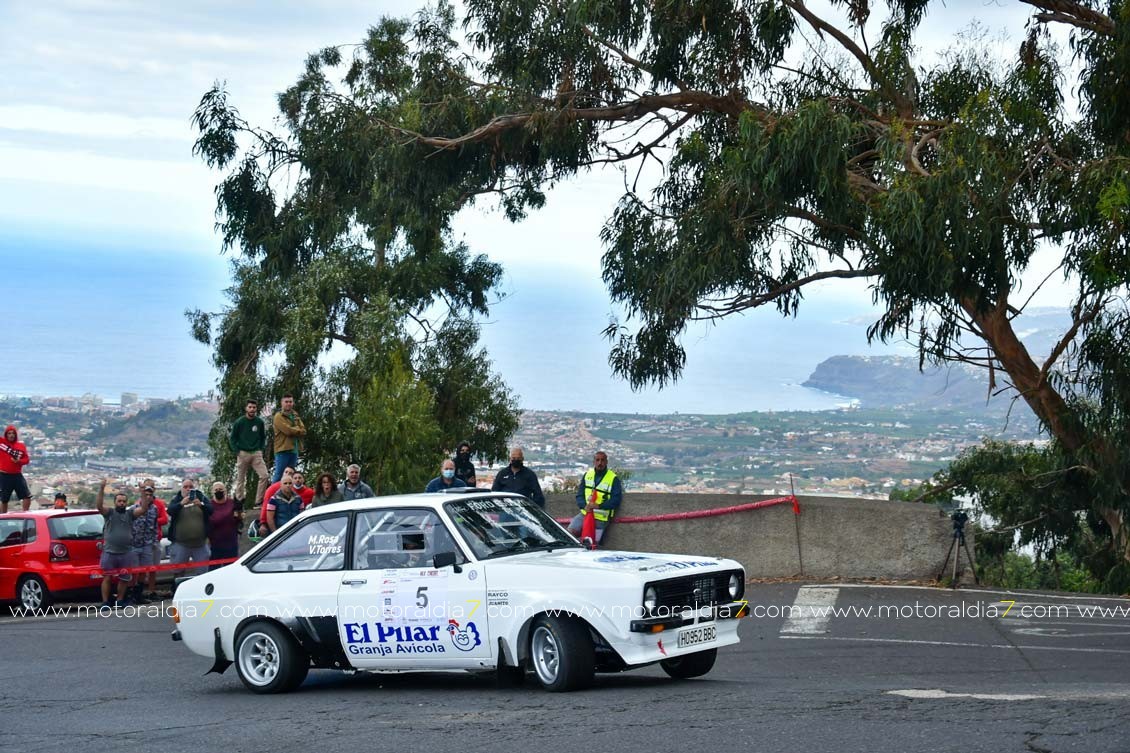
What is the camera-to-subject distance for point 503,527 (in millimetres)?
11008

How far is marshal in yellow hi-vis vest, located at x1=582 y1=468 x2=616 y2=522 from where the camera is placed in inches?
743

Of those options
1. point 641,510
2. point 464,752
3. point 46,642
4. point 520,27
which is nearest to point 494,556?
point 464,752

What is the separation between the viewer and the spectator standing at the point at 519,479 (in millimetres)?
17766

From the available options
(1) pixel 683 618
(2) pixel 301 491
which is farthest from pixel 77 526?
(1) pixel 683 618

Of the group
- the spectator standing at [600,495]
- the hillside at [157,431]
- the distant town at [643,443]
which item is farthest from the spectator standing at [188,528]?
the hillside at [157,431]

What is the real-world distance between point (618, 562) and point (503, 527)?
1.11 metres

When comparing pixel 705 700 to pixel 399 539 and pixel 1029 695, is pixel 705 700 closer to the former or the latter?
pixel 1029 695

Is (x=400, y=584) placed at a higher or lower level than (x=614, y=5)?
lower

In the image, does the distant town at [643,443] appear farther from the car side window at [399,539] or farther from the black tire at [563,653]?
the black tire at [563,653]

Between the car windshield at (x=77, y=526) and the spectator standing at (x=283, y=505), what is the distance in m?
3.42

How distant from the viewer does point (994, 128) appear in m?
18.7

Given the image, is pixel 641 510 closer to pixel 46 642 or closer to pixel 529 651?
pixel 46 642

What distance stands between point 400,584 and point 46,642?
7118mm

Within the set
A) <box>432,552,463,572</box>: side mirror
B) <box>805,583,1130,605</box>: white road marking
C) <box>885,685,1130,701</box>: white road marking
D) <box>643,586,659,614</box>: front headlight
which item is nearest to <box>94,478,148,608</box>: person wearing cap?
<box>805,583,1130,605</box>: white road marking
